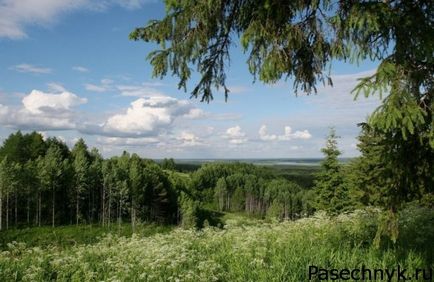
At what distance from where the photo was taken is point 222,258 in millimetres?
7152

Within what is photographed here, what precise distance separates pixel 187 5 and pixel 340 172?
103 ft

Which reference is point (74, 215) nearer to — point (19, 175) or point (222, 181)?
point (19, 175)

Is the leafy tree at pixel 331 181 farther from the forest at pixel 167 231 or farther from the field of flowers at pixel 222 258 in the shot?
the field of flowers at pixel 222 258

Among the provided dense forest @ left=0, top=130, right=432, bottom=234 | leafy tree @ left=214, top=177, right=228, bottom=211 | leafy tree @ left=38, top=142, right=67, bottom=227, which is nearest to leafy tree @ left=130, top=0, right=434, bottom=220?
dense forest @ left=0, top=130, right=432, bottom=234

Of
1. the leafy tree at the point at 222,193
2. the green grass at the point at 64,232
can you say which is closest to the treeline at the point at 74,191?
the green grass at the point at 64,232

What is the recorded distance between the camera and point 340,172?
3569 centimetres

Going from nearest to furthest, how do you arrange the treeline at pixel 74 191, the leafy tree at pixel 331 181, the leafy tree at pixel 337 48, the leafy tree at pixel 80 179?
the leafy tree at pixel 337 48 < the leafy tree at pixel 331 181 < the treeline at pixel 74 191 < the leafy tree at pixel 80 179

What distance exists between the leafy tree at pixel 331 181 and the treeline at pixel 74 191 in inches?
2266

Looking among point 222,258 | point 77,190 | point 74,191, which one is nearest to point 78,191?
point 77,190

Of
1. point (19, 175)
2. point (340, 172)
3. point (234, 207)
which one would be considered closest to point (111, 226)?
point (19, 175)

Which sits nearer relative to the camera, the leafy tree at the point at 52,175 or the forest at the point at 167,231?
the forest at the point at 167,231

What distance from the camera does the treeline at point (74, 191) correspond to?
267ft

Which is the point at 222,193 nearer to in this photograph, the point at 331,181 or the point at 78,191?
the point at 78,191

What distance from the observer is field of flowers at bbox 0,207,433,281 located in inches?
247
